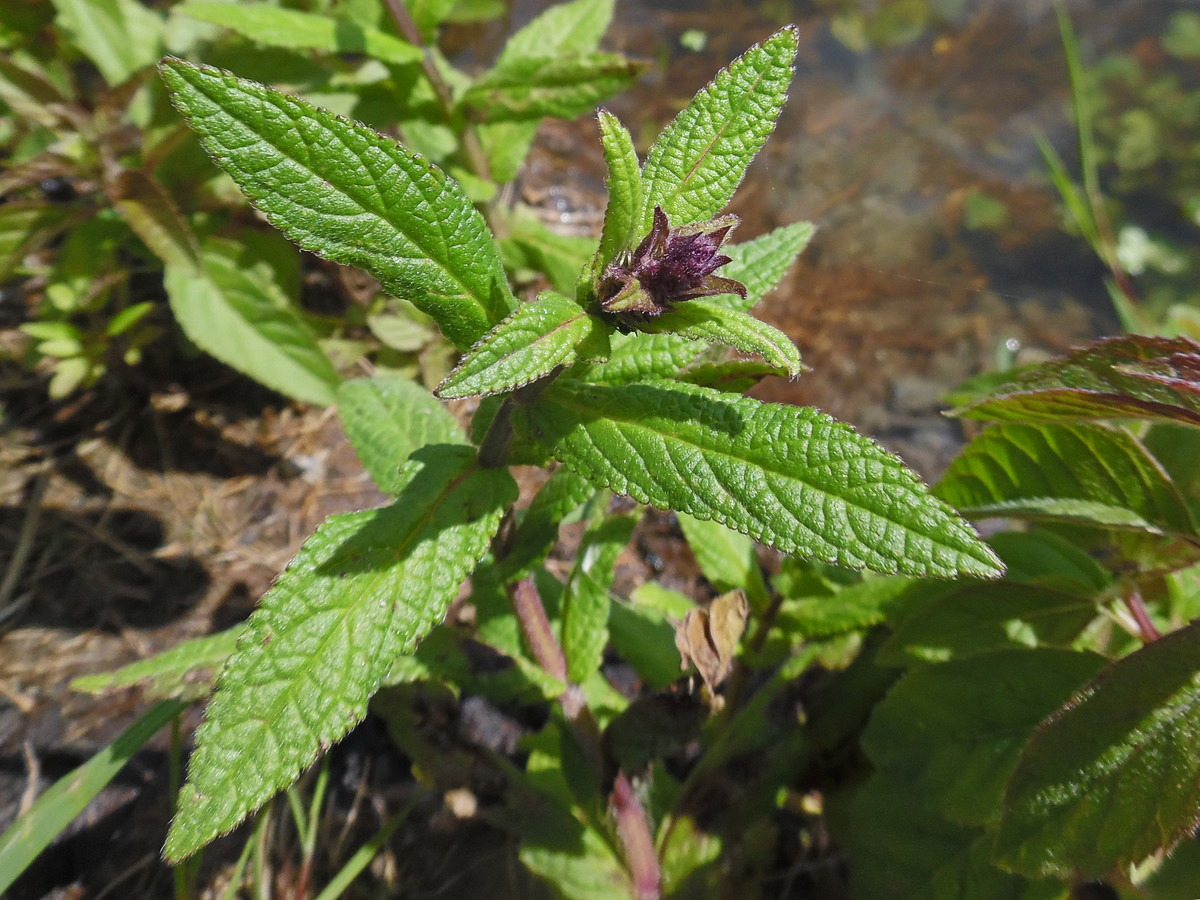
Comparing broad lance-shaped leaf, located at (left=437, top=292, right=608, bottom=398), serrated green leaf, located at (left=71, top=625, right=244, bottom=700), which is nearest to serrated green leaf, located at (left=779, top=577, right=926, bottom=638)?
broad lance-shaped leaf, located at (left=437, top=292, right=608, bottom=398)

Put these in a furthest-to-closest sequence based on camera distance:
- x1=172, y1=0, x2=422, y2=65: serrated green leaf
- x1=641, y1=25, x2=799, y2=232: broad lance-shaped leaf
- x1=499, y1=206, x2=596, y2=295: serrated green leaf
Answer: x1=499, y1=206, x2=596, y2=295: serrated green leaf → x1=172, y1=0, x2=422, y2=65: serrated green leaf → x1=641, y1=25, x2=799, y2=232: broad lance-shaped leaf

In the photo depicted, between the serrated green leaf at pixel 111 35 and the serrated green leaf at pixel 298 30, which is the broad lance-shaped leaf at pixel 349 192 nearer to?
the serrated green leaf at pixel 298 30

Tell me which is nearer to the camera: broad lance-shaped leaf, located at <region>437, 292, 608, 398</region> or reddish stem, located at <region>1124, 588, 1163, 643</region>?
broad lance-shaped leaf, located at <region>437, 292, 608, 398</region>

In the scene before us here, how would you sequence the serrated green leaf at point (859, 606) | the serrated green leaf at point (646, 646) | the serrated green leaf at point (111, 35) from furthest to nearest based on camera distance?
the serrated green leaf at point (111, 35) < the serrated green leaf at point (646, 646) < the serrated green leaf at point (859, 606)

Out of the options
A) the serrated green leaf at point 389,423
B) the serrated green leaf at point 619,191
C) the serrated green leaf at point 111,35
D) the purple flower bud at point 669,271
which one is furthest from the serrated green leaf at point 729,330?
Result: the serrated green leaf at point 111,35

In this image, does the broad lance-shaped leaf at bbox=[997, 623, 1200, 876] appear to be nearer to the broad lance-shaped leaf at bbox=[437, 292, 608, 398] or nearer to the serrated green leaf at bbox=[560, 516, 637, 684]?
the serrated green leaf at bbox=[560, 516, 637, 684]
